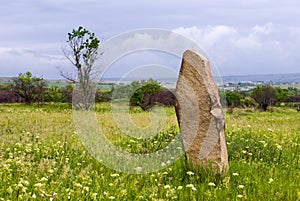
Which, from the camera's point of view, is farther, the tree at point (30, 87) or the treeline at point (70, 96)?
the tree at point (30, 87)

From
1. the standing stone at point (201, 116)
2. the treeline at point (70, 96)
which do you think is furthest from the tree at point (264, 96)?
the standing stone at point (201, 116)

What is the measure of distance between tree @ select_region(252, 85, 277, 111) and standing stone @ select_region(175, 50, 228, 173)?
32.5 metres

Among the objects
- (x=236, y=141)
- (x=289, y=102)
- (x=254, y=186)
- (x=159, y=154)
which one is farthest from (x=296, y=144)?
(x=289, y=102)

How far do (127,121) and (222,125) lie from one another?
8.01 m

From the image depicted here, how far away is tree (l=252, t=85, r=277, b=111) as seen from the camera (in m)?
40.2

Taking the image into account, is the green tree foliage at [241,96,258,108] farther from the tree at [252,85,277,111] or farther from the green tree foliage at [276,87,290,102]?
the green tree foliage at [276,87,290,102]

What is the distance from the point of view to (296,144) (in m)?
11.6

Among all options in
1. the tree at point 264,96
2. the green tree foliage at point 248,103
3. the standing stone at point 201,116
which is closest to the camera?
the standing stone at point 201,116

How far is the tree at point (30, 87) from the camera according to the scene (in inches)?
1444

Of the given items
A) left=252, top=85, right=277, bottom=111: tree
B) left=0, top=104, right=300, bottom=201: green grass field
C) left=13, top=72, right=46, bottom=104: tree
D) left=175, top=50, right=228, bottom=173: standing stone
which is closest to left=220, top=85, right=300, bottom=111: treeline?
left=252, top=85, right=277, bottom=111: tree

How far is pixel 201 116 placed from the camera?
789 cm

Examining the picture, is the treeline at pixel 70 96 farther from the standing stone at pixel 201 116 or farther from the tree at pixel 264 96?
the standing stone at pixel 201 116

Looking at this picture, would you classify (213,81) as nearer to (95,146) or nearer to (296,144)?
(95,146)

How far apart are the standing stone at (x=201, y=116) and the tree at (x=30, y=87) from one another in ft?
98.8
